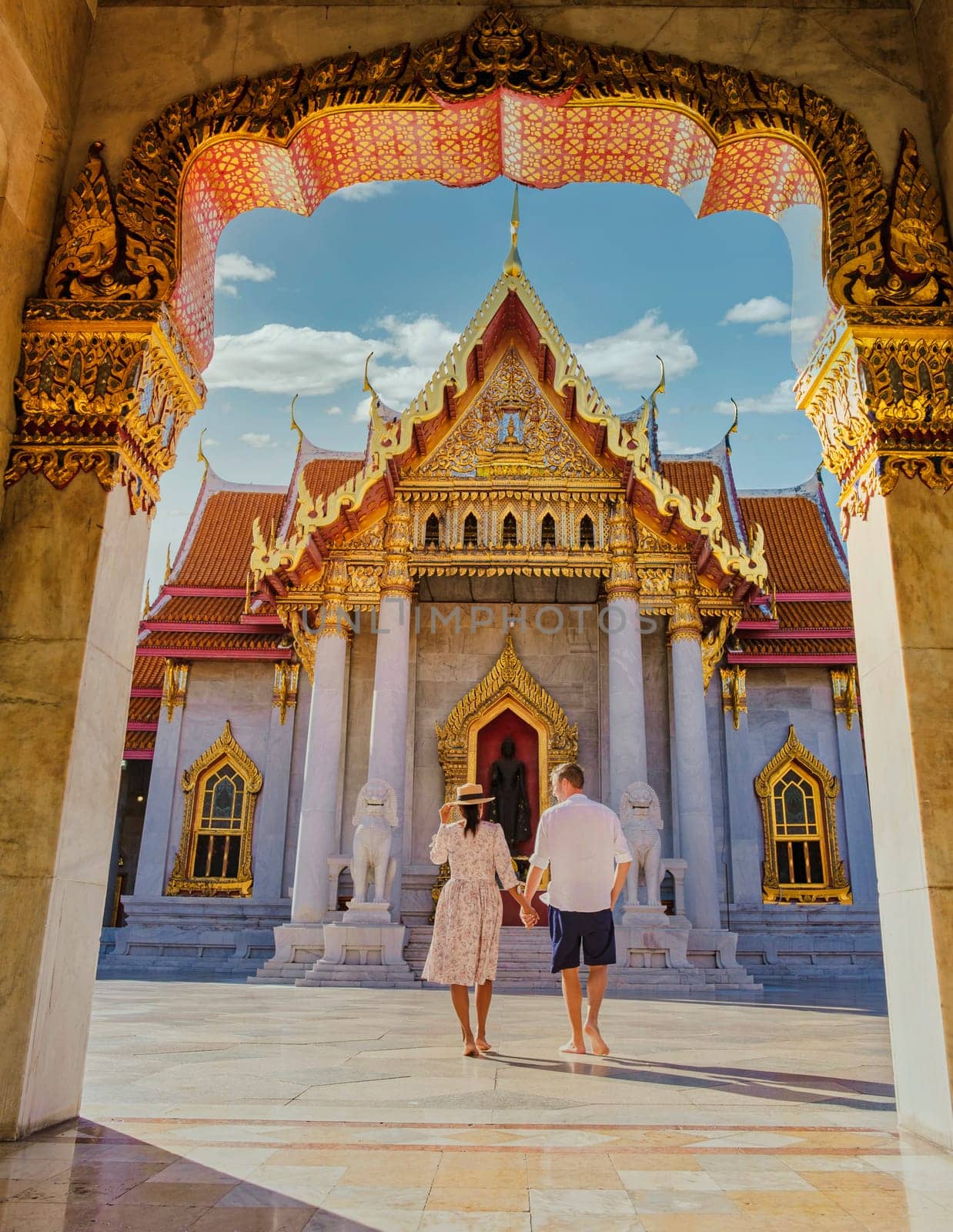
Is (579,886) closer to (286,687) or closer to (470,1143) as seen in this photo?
(470,1143)

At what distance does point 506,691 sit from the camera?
520 inches

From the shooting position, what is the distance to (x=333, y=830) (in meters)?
12.0

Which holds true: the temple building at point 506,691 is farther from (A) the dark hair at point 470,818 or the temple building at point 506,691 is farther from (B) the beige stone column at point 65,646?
(B) the beige stone column at point 65,646

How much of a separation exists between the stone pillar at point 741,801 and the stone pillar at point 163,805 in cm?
769

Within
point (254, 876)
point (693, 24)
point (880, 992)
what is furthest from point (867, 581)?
point (254, 876)

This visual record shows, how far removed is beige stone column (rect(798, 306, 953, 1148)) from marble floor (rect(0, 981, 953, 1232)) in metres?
0.44

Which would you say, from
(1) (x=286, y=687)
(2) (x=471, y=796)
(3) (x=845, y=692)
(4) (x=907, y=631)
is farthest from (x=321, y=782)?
(4) (x=907, y=631)

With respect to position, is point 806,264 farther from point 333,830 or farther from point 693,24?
point 333,830

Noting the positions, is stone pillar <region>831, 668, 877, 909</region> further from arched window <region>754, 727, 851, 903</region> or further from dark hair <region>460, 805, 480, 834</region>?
dark hair <region>460, 805, 480, 834</region>

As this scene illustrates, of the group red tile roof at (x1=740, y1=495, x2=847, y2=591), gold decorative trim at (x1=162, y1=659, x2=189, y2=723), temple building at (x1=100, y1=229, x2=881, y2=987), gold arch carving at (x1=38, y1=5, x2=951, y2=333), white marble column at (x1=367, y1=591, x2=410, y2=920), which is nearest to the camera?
gold arch carving at (x1=38, y1=5, x2=951, y2=333)

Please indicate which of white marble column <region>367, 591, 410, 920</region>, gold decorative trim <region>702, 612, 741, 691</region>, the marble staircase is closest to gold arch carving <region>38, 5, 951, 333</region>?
the marble staircase

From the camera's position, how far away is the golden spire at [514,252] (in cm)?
1271

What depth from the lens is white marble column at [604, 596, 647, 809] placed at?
1141 cm

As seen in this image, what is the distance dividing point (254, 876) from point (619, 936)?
563 cm
